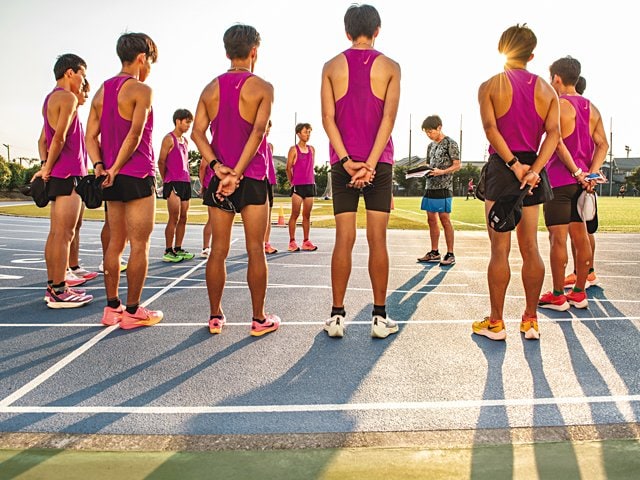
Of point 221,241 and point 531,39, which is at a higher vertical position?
point 531,39

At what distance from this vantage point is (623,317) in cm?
464

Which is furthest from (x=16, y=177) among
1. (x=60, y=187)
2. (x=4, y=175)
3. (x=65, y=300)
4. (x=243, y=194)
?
(x=243, y=194)

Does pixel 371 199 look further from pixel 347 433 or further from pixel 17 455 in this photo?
pixel 17 455

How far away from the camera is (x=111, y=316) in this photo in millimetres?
4414

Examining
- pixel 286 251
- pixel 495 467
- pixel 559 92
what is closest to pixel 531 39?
pixel 559 92

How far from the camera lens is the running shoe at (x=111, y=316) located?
439 cm

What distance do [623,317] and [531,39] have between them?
8.29 ft

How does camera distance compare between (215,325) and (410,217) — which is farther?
(410,217)

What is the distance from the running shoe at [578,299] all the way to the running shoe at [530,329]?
1.30m

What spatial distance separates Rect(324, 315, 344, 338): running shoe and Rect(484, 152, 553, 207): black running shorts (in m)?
1.47

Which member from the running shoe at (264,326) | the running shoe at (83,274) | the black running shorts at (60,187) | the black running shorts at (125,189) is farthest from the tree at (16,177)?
the running shoe at (264,326)

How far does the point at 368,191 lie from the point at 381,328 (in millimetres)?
1044

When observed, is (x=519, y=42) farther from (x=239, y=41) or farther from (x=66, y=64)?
(x=66, y=64)

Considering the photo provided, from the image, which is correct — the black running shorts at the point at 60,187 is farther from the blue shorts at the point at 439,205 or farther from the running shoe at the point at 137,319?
the blue shorts at the point at 439,205
